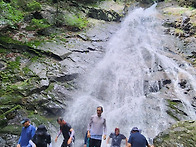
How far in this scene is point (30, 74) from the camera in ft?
33.6

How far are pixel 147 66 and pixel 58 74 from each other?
614 centimetres

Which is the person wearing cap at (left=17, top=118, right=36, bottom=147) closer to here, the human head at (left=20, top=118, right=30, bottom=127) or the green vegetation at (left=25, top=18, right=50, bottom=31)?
the human head at (left=20, top=118, right=30, bottom=127)

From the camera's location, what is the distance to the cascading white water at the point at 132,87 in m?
9.41

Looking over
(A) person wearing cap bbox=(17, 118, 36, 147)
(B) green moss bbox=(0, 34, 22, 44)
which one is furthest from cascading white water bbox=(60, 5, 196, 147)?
(B) green moss bbox=(0, 34, 22, 44)

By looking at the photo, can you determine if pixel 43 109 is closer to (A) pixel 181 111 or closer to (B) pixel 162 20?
(A) pixel 181 111

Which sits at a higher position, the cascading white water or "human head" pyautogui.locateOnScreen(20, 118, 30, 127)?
"human head" pyautogui.locateOnScreen(20, 118, 30, 127)

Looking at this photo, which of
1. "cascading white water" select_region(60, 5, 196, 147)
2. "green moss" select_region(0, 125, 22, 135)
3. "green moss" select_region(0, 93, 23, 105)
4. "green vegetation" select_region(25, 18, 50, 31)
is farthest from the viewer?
"green vegetation" select_region(25, 18, 50, 31)

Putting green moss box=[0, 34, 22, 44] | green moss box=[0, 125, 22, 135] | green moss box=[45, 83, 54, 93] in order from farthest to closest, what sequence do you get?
green moss box=[0, 34, 22, 44]
green moss box=[45, 83, 54, 93]
green moss box=[0, 125, 22, 135]

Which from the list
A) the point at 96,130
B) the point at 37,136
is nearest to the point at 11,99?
the point at 37,136

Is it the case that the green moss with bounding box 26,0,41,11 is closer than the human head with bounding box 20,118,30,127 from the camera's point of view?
No

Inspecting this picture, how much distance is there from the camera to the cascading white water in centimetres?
941

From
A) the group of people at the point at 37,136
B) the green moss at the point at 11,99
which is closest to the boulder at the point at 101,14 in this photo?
the green moss at the point at 11,99

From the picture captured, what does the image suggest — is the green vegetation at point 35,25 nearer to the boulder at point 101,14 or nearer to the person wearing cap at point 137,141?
the boulder at point 101,14

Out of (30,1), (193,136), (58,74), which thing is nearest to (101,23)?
(30,1)
